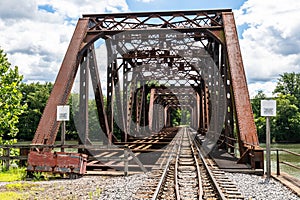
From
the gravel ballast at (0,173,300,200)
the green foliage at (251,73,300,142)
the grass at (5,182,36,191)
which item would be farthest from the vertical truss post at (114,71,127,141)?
the green foliage at (251,73,300,142)

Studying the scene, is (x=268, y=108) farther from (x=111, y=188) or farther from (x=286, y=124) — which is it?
(x=286, y=124)

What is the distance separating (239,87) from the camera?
10.7 meters

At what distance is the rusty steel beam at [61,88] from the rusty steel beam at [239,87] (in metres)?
4.73

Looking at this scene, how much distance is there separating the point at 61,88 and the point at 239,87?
16.7 ft

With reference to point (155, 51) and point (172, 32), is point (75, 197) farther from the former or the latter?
point (155, 51)

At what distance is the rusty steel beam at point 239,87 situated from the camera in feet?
32.5

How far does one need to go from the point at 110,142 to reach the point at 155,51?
6813 mm

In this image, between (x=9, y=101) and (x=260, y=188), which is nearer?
(x=260, y=188)

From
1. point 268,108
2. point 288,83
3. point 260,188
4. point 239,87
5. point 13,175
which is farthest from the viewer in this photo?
point 288,83

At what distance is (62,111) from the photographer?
9.62m

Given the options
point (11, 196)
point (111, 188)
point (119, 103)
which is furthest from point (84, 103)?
point (11, 196)

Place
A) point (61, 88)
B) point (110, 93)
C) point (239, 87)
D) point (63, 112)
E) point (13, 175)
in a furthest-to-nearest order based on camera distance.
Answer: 1. point (110, 93)
2. point (61, 88)
3. point (239, 87)
4. point (63, 112)
5. point (13, 175)

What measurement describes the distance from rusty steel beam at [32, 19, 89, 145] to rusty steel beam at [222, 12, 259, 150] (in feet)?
15.5

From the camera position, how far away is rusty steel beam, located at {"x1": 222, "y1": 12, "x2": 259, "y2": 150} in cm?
990
